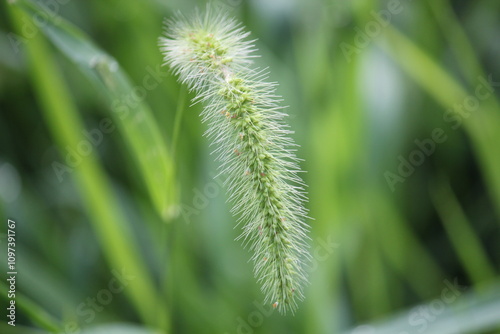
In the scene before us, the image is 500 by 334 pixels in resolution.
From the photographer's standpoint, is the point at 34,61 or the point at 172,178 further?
the point at 34,61

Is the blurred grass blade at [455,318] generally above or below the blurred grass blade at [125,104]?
below

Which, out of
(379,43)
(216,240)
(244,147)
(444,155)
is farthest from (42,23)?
(444,155)

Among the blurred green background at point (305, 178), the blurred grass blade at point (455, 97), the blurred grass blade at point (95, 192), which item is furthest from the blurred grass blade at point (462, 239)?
the blurred grass blade at point (95, 192)

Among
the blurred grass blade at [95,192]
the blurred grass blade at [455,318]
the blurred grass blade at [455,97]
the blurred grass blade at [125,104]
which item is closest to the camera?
the blurred grass blade at [125,104]

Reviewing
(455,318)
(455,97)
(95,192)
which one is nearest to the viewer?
(455,318)

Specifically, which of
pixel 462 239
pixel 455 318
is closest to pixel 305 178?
pixel 462 239

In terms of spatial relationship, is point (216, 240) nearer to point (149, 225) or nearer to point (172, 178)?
point (149, 225)

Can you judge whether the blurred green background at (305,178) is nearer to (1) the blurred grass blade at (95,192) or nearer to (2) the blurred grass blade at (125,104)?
(1) the blurred grass blade at (95,192)

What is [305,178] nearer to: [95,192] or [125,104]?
[95,192]
